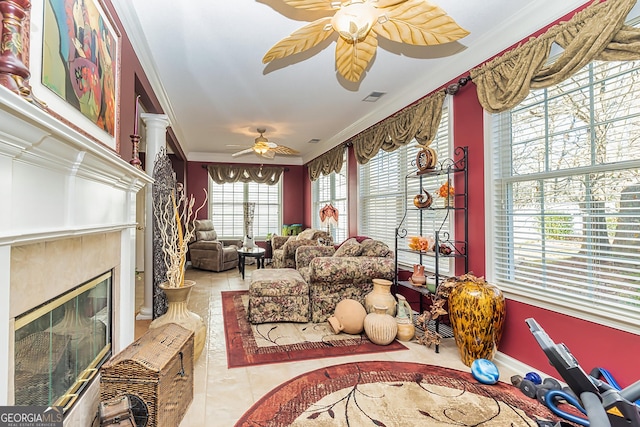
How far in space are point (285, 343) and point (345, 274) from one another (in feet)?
2.94

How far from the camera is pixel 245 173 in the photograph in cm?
832

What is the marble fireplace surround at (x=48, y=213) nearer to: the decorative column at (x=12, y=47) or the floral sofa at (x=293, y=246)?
the decorative column at (x=12, y=47)

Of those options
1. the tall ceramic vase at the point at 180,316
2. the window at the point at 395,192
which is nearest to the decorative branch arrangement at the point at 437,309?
the window at the point at 395,192

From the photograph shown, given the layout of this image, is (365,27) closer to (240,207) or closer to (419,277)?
(419,277)

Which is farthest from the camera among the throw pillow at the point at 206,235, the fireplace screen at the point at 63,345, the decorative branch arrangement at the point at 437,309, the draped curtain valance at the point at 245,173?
the draped curtain valance at the point at 245,173

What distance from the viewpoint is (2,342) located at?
3.33 ft

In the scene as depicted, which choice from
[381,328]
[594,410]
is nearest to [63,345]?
[594,410]

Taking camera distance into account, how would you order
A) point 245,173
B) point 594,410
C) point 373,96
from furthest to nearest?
point 245,173, point 373,96, point 594,410

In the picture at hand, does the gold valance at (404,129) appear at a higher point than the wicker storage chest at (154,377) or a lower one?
higher

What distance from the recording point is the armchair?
264 inches

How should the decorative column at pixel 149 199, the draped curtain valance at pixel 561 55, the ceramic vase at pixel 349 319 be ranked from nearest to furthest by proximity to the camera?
the draped curtain valance at pixel 561 55, the ceramic vase at pixel 349 319, the decorative column at pixel 149 199

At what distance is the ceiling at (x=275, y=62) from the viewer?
240cm

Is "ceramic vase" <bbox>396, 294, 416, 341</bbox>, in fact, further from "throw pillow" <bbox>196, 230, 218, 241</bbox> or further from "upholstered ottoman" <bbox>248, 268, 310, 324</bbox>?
"throw pillow" <bbox>196, 230, 218, 241</bbox>
